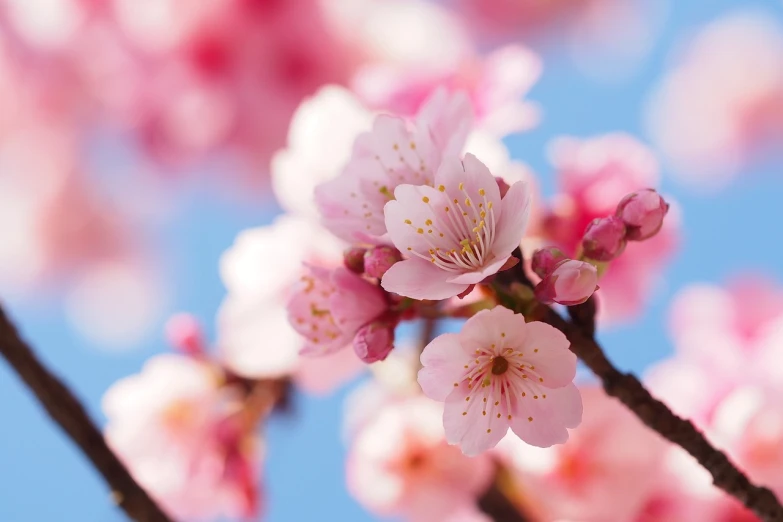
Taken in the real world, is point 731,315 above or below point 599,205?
below

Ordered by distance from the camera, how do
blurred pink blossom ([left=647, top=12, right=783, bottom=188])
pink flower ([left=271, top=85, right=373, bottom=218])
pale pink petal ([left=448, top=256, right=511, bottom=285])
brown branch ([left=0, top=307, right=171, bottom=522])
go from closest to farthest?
pale pink petal ([left=448, top=256, right=511, bottom=285])
brown branch ([left=0, top=307, right=171, bottom=522])
pink flower ([left=271, top=85, right=373, bottom=218])
blurred pink blossom ([left=647, top=12, right=783, bottom=188])

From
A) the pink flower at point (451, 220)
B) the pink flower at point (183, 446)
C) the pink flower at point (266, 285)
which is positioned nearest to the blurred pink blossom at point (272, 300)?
the pink flower at point (266, 285)

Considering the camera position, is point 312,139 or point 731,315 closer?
point 312,139

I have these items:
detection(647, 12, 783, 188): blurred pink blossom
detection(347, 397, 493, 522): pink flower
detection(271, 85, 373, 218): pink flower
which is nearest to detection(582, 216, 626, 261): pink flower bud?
detection(271, 85, 373, 218): pink flower

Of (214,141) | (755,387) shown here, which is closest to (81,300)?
(214,141)

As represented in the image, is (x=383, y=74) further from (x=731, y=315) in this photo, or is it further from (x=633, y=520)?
(x=731, y=315)

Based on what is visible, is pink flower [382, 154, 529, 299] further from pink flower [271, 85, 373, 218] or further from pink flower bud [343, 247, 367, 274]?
pink flower [271, 85, 373, 218]

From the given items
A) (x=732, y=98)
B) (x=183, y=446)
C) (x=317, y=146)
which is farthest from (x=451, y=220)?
(x=732, y=98)
